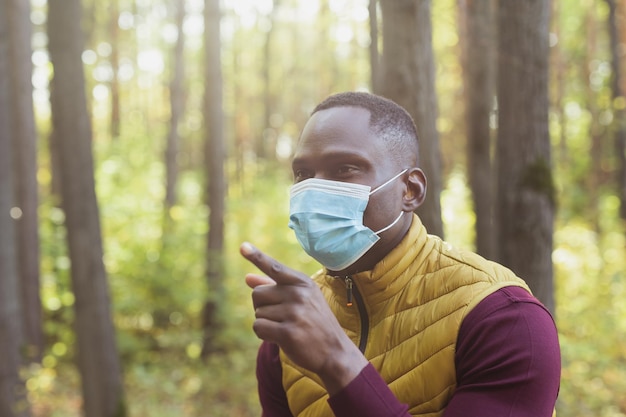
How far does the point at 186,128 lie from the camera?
46.4m

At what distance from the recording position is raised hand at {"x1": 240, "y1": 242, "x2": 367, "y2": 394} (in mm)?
1704

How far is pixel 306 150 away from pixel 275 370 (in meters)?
0.85

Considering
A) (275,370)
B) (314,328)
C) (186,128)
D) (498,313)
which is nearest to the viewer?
(314,328)

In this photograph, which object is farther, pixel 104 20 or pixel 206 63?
pixel 104 20

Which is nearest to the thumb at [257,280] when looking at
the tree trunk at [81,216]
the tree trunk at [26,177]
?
the tree trunk at [81,216]

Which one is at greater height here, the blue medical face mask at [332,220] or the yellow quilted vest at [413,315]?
the blue medical face mask at [332,220]

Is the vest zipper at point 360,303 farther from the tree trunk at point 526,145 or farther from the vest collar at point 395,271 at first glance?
the tree trunk at point 526,145

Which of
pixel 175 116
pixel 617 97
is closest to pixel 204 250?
pixel 175 116

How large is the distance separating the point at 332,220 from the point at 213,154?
11937 mm

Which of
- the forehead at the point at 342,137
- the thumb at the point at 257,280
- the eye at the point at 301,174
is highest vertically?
the forehead at the point at 342,137

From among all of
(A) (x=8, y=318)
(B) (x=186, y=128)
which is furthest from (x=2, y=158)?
(B) (x=186, y=128)

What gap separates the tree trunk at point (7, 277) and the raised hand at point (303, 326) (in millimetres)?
6055

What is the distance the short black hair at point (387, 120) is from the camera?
2.29 m

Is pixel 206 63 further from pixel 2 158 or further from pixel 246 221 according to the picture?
pixel 2 158
